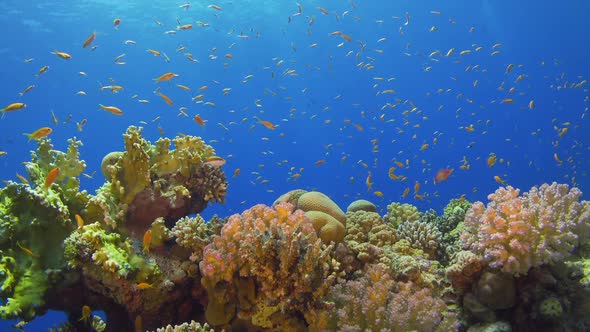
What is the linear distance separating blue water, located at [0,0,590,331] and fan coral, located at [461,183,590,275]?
84.8 feet

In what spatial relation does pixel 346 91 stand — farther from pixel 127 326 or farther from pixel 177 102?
pixel 127 326

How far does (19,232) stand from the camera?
499cm

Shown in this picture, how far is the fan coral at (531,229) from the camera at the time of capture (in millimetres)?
4285

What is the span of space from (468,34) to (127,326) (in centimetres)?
6717

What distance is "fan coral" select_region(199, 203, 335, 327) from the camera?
4.27 metres

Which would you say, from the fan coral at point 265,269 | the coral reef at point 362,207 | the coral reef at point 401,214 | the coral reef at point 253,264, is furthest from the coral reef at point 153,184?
the coral reef at point 401,214

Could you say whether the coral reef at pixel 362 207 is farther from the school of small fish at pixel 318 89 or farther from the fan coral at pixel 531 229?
the school of small fish at pixel 318 89

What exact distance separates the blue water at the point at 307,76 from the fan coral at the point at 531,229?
25850 mm

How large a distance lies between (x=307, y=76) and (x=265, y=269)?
63095mm

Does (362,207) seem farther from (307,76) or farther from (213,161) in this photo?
(307,76)

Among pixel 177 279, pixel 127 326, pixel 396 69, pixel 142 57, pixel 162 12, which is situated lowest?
pixel 127 326

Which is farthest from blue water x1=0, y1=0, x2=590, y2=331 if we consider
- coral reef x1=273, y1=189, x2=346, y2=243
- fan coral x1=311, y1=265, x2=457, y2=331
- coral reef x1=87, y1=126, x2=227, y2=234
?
fan coral x1=311, y1=265, x2=457, y2=331

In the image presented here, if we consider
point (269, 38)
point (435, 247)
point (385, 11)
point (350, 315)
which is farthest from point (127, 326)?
point (385, 11)

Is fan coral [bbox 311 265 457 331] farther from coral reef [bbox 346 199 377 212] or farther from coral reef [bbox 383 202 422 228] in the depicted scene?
coral reef [bbox 346 199 377 212]
